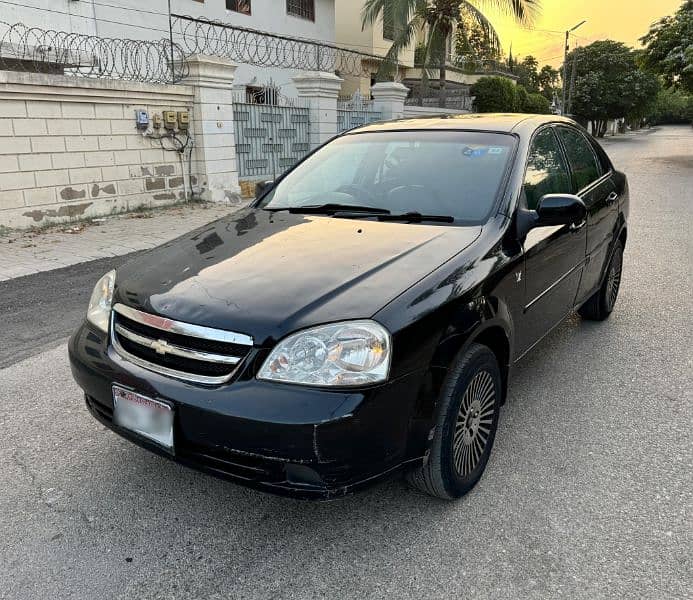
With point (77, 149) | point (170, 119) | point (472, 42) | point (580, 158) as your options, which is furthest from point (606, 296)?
point (472, 42)

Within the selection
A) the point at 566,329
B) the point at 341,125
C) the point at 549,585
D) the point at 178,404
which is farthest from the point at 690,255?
the point at 341,125

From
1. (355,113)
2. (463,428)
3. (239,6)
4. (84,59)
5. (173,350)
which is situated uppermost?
(239,6)

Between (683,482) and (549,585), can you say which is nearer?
(549,585)

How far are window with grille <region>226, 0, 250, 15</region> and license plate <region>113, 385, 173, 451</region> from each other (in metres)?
18.8

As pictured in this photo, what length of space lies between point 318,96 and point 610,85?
4200cm

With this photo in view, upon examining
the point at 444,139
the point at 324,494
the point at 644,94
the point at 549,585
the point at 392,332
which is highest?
the point at 644,94

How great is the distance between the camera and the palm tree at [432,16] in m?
20.9

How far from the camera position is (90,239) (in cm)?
813

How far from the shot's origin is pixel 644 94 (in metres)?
46.8

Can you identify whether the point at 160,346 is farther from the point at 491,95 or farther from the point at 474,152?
the point at 491,95

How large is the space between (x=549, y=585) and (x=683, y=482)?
1.04 meters

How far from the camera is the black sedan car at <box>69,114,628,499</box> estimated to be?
6.91ft

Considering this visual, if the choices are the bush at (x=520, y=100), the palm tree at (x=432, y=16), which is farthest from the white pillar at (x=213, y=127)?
the bush at (x=520, y=100)

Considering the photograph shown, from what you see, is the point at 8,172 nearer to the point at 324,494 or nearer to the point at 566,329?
the point at 566,329
